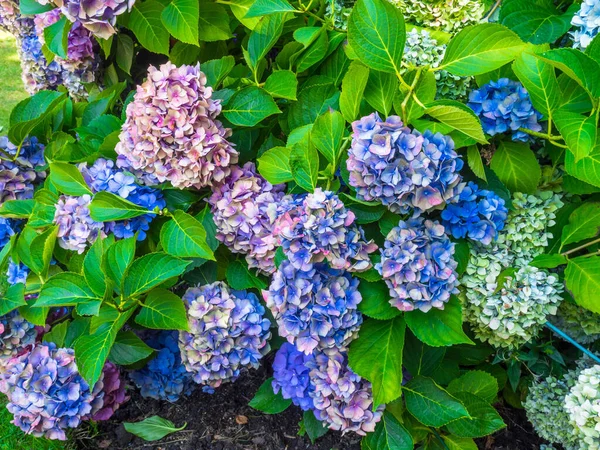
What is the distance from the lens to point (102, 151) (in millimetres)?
1826

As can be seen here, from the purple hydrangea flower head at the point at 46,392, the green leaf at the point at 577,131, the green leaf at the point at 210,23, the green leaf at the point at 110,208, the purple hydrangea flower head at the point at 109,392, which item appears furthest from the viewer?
the purple hydrangea flower head at the point at 109,392

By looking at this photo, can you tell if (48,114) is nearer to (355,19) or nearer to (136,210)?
(136,210)

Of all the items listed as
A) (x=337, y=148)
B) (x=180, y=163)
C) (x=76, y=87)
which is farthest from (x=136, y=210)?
(x=76, y=87)

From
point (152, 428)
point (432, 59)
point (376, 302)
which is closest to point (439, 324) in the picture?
point (376, 302)

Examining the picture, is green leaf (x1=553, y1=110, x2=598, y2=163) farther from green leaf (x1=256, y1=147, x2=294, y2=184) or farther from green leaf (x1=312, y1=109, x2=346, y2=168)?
green leaf (x1=256, y1=147, x2=294, y2=184)

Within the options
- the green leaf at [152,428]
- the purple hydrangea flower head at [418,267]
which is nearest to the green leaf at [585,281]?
the purple hydrangea flower head at [418,267]

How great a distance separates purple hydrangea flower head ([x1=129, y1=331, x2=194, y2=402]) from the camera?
6.89 feet

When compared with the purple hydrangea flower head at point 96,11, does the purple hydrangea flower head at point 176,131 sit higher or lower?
lower

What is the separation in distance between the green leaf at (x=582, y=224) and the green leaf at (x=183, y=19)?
1.20 meters

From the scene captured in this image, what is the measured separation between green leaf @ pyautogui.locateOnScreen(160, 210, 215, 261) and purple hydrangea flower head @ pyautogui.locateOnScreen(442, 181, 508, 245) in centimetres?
66

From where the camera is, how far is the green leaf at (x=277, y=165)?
1576 millimetres

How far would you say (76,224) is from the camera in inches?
67.5

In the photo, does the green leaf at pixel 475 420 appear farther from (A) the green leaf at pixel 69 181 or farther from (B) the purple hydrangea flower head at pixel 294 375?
(A) the green leaf at pixel 69 181

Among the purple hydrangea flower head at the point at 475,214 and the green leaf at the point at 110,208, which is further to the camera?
the green leaf at the point at 110,208
